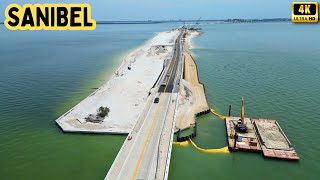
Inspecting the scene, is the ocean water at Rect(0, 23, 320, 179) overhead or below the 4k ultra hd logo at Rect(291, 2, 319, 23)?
below

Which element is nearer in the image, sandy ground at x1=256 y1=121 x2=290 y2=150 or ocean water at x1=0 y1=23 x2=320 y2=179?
ocean water at x1=0 y1=23 x2=320 y2=179

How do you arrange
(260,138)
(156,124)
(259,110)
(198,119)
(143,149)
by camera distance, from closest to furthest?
(143,149)
(156,124)
(260,138)
(198,119)
(259,110)

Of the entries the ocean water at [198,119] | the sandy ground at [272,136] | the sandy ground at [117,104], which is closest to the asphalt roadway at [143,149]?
the ocean water at [198,119]

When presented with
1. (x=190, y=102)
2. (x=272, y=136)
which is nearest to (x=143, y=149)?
(x=272, y=136)

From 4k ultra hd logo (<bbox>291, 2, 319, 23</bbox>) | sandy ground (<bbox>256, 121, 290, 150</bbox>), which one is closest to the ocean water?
sandy ground (<bbox>256, 121, 290, 150</bbox>)

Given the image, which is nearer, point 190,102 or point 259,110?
point 259,110

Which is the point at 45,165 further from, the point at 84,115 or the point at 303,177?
the point at 303,177

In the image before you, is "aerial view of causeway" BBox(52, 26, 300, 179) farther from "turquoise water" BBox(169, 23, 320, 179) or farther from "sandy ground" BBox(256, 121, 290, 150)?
"turquoise water" BBox(169, 23, 320, 179)

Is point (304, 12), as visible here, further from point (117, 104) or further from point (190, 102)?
point (117, 104)
